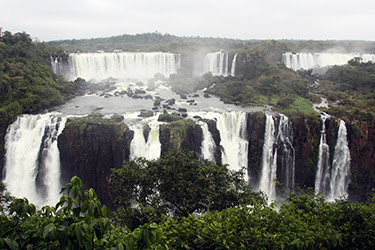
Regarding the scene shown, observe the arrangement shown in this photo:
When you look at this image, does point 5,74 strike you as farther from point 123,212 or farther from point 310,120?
point 310,120

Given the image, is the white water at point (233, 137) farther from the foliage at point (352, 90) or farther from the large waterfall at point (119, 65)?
the large waterfall at point (119, 65)

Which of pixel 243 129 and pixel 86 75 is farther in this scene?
pixel 86 75

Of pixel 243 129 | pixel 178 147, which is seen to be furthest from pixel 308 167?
pixel 178 147

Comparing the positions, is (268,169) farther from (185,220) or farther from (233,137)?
(185,220)

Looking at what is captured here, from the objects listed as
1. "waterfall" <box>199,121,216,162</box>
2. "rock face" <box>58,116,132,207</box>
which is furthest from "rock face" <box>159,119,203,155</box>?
"rock face" <box>58,116,132,207</box>

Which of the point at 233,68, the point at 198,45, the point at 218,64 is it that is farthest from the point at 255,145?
the point at 198,45

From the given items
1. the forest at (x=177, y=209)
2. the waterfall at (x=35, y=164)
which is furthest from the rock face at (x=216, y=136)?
the waterfall at (x=35, y=164)

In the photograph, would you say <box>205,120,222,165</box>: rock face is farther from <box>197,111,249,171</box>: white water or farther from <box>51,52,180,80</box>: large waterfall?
<box>51,52,180,80</box>: large waterfall
